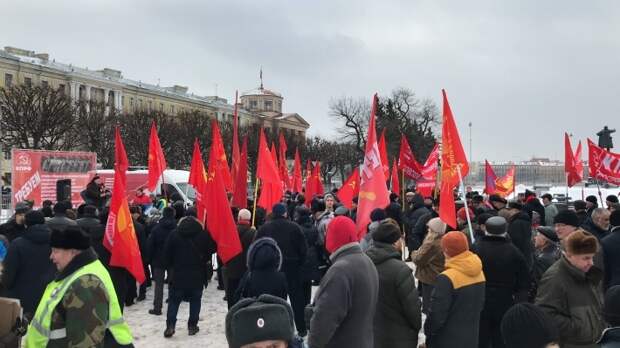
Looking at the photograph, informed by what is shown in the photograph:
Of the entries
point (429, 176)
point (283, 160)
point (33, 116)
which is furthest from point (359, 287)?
point (33, 116)

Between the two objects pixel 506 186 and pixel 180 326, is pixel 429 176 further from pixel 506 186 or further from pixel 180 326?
pixel 180 326

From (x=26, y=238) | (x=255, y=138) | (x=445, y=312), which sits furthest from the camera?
(x=255, y=138)

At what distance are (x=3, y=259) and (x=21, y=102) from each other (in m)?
31.1

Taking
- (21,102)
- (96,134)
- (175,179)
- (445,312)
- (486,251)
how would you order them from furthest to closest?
(96,134) < (21,102) < (175,179) < (486,251) < (445,312)

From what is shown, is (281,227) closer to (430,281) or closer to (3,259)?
(430,281)

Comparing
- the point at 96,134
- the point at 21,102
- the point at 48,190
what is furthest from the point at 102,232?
the point at 96,134

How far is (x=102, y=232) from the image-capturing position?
23.6ft

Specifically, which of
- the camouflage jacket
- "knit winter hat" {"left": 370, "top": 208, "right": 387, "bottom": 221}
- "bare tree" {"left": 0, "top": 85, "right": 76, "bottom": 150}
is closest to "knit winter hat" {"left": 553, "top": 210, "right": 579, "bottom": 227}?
"knit winter hat" {"left": 370, "top": 208, "right": 387, "bottom": 221}

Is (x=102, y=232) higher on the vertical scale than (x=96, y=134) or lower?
lower

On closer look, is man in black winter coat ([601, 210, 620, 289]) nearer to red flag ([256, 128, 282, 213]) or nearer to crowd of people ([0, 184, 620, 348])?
crowd of people ([0, 184, 620, 348])

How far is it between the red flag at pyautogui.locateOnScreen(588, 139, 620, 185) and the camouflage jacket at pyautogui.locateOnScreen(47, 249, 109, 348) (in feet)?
46.1

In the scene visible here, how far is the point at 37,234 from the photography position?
571 centimetres

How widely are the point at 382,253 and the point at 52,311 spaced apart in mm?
2481

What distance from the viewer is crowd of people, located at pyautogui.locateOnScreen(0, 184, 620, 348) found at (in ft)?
9.20
